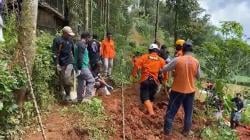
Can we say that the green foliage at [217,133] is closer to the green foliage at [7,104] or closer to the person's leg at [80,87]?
the person's leg at [80,87]

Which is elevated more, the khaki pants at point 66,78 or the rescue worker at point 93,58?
the rescue worker at point 93,58

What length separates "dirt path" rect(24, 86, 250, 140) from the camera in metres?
9.46

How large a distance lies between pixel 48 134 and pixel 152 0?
6447cm

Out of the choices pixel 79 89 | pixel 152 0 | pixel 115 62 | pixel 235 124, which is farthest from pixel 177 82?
pixel 152 0

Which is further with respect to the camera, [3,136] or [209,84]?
[209,84]

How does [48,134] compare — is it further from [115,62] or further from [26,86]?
[115,62]

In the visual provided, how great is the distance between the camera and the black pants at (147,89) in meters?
11.9

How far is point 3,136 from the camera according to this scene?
7977 mm

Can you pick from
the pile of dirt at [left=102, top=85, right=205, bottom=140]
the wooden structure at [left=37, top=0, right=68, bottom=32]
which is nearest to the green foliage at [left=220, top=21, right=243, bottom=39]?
the pile of dirt at [left=102, top=85, right=205, bottom=140]

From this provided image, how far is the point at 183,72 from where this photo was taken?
10484 mm

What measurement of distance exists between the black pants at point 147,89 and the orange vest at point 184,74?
1.37 metres

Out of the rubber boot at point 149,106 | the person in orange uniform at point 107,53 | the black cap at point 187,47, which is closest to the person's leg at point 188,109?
the black cap at point 187,47

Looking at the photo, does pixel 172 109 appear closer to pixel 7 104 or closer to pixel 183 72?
pixel 183 72

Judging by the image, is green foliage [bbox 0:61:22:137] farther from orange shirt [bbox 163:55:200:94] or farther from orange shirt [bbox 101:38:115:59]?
orange shirt [bbox 101:38:115:59]
